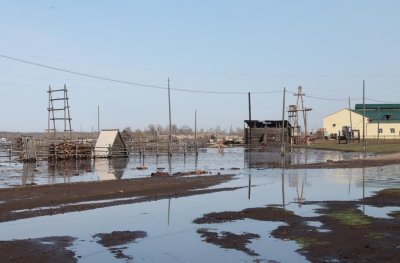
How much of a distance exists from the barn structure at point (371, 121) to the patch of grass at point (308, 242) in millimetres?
91592

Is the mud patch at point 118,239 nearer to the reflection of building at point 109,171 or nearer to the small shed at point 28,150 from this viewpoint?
the reflection of building at point 109,171

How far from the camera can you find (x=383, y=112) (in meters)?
111

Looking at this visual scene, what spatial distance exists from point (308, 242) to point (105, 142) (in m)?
43.9

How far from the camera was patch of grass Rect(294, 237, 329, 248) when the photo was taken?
11.5 metres

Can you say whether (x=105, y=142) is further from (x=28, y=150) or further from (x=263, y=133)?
(x=263, y=133)

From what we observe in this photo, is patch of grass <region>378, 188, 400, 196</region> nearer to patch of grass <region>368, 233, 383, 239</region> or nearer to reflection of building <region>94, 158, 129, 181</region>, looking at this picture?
patch of grass <region>368, 233, 383, 239</region>

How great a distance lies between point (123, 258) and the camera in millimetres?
10312

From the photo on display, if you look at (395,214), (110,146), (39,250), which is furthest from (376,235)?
(110,146)

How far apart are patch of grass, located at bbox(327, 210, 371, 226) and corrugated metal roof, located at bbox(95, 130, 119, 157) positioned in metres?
38.5

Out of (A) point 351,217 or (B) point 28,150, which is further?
(B) point 28,150

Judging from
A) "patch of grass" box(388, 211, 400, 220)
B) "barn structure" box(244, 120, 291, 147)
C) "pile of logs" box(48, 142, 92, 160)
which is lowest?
"patch of grass" box(388, 211, 400, 220)

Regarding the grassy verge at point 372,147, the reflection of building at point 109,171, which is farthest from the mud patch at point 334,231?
the grassy verge at point 372,147

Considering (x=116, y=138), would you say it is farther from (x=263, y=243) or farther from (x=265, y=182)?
(x=263, y=243)

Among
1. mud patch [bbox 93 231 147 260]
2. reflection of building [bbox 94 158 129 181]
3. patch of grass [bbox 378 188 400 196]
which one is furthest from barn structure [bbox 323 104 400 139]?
mud patch [bbox 93 231 147 260]
